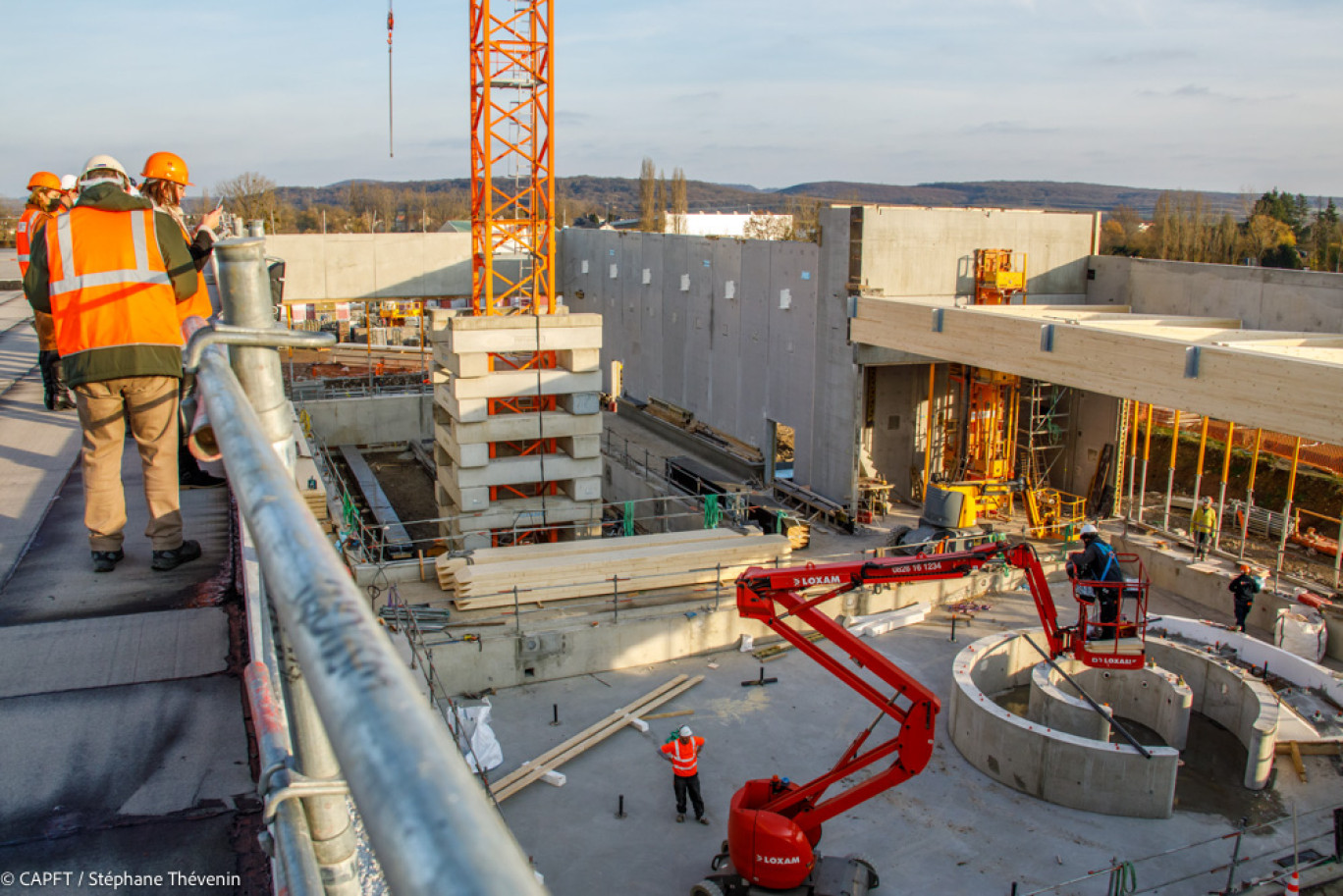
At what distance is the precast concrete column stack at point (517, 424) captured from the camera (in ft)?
62.9

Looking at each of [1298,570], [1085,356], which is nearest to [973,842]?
[1085,356]

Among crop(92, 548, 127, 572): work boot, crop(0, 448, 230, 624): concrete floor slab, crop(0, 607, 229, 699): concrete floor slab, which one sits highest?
crop(92, 548, 127, 572): work boot

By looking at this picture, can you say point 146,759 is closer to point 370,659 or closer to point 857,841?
point 370,659

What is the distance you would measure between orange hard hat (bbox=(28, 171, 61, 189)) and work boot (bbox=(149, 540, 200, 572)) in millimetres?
9123

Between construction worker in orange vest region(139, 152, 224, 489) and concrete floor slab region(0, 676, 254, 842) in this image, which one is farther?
construction worker in orange vest region(139, 152, 224, 489)

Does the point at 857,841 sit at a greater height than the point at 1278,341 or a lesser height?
lesser

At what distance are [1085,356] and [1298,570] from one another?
40.1 ft

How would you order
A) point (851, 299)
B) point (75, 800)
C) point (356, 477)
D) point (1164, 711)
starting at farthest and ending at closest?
point (356, 477) → point (851, 299) → point (1164, 711) → point (75, 800)

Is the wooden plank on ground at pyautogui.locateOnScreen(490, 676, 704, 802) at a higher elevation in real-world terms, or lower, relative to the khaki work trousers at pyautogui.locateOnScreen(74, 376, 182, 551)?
lower

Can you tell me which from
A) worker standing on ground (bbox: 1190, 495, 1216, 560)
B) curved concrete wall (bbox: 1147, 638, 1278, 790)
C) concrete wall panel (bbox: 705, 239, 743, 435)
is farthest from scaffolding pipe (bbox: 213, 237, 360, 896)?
concrete wall panel (bbox: 705, 239, 743, 435)

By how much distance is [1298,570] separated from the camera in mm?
24781

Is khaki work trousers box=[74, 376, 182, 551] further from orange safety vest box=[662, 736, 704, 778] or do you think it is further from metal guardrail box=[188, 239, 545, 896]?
orange safety vest box=[662, 736, 704, 778]

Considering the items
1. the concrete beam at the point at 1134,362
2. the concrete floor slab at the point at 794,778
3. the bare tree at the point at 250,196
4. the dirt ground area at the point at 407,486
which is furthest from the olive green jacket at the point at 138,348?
the bare tree at the point at 250,196

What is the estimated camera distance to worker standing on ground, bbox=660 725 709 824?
11461mm
